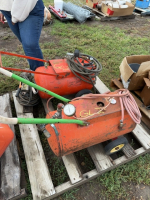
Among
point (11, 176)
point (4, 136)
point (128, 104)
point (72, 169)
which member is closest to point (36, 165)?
point (11, 176)

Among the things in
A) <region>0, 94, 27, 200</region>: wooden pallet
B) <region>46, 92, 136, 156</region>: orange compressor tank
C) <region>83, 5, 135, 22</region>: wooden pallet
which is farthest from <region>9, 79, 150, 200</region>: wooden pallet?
<region>83, 5, 135, 22</region>: wooden pallet

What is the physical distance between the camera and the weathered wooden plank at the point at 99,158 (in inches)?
62.1

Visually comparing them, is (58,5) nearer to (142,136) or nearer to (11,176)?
(142,136)

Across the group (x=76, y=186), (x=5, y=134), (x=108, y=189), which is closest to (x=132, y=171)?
(x=108, y=189)

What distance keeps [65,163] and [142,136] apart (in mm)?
959

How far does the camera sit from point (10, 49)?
3.39 meters

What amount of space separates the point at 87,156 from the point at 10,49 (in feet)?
9.33

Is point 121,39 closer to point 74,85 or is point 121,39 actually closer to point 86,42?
point 86,42

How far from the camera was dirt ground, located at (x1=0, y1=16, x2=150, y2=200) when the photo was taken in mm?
1527

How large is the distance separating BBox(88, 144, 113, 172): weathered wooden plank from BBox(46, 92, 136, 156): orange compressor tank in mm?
250

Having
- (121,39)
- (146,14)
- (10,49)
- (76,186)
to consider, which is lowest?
(76,186)

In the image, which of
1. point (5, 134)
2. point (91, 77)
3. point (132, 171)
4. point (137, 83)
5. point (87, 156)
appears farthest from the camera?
point (137, 83)

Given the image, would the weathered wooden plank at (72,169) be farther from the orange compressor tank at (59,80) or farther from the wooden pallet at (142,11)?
the wooden pallet at (142,11)

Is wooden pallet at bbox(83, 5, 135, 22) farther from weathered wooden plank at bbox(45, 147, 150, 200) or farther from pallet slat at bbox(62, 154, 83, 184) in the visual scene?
pallet slat at bbox(62, 154, 83, 184)
